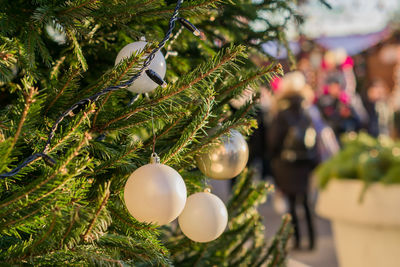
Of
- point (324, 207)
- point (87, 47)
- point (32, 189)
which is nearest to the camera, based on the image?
point (32, 189)

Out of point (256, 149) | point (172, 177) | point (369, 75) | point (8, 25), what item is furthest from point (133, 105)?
point (369, 75)

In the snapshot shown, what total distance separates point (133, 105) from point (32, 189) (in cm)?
24

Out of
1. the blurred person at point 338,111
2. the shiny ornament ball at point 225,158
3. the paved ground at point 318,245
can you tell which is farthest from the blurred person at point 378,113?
the shiny ornament ball at point 225,158

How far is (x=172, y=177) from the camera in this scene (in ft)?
2.22

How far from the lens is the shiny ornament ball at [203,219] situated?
0.79 meters

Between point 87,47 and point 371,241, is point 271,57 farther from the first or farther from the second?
point 371,241

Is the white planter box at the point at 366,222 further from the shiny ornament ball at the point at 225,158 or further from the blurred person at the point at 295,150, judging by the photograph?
the blurred person at the point at 295,150

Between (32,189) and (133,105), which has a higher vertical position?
(133,105)

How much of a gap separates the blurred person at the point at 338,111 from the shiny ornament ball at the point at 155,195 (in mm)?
6046

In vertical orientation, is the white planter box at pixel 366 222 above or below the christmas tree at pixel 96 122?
below

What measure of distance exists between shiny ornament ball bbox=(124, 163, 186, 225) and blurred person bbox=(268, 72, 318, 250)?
380 centimetres

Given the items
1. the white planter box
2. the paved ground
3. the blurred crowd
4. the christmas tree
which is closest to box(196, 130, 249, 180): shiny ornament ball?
the christmas tree

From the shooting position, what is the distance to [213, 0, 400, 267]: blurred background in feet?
7.77

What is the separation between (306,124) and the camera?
4352mm
